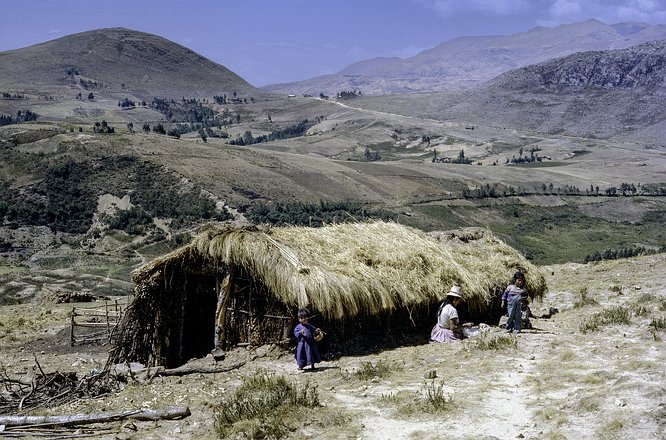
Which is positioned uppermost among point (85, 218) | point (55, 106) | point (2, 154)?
point (55, 106)

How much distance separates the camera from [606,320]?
12.7 m

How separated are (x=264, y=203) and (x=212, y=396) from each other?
5477cm

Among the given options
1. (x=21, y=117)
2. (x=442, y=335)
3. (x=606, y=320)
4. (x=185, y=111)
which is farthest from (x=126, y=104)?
(x=606, y=320)

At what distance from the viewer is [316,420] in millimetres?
8281

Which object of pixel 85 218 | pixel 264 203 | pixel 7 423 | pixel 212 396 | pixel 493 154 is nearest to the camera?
pixel 7 423

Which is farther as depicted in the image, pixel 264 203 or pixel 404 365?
pixel 264 203

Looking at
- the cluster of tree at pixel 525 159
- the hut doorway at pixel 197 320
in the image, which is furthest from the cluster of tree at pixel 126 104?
the hut doorway at pixel 197 320

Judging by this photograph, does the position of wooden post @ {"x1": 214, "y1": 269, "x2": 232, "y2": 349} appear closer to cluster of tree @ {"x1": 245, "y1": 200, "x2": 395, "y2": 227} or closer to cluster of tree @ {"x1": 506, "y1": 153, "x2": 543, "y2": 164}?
cluster of tree @ {"x1": 245, "y1": 200, "x2": 395, "y2": 227}

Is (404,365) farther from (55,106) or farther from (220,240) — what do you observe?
(55,106)

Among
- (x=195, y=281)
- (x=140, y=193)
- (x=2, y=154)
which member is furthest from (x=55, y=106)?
(x=195, y=281)

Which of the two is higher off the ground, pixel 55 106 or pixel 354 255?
pixel 55 106

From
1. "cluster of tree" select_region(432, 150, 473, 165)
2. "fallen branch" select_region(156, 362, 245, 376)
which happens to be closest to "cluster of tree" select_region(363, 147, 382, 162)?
"cluster of tree" select_region(432, 150, 473, 165)

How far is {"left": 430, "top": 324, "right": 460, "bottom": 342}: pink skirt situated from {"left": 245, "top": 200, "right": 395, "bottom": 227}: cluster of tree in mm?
42602

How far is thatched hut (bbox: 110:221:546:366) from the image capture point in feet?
39.5
